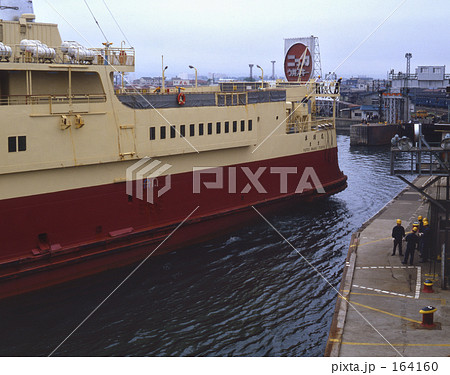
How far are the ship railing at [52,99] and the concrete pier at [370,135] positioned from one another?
5649 cm

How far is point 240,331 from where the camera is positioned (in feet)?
63.5

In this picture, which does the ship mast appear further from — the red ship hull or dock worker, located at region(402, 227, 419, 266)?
dock worker, located at region(402, 227, 419, 266)

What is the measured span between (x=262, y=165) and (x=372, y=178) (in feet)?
64.0

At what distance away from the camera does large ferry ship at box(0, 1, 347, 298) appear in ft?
72.2

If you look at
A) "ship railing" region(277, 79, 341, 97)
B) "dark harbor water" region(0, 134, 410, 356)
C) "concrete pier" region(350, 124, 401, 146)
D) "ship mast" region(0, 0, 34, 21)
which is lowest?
"dark harbor water" region(0, 134, 410, 356)

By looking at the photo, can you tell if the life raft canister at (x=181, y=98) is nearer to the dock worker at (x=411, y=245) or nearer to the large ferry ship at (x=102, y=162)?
the large ferry ship at (x=102, y=162)

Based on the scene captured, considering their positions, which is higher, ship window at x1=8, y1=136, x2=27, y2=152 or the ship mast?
the ship mast

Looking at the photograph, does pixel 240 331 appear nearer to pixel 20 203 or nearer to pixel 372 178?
pixel 20 203

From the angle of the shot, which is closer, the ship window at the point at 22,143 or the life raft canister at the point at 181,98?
the ship window at the point at 22,143

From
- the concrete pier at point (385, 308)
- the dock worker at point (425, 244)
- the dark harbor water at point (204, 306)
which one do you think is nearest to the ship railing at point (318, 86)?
the dark harbor water at point (204, 306)

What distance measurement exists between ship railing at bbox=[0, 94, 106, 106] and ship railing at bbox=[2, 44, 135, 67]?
159cm

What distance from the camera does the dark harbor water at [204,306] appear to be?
18.4 m

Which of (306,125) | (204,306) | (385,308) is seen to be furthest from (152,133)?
(306,125)

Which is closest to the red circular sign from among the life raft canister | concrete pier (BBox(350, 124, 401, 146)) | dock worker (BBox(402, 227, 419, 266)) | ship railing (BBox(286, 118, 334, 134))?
ship railing (BBox(286, 118, 334, 134))
